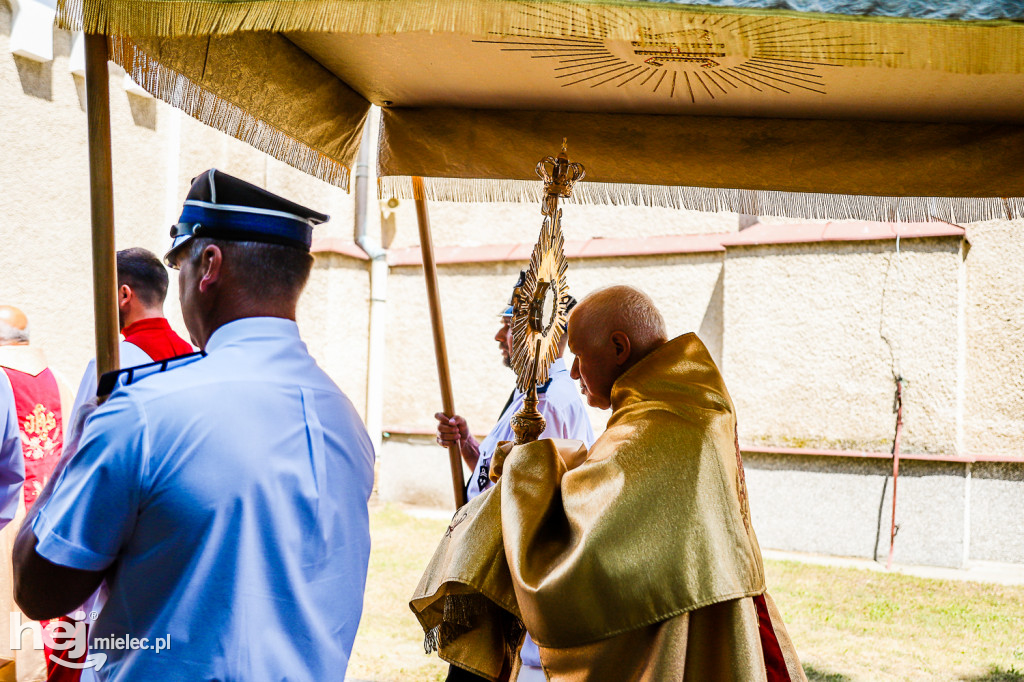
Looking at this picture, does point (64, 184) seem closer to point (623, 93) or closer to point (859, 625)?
point (623, 93)

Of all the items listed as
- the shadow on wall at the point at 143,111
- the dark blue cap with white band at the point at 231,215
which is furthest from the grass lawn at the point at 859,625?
the shadow on wall at the point at 143,111

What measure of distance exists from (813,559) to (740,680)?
7.25 meters

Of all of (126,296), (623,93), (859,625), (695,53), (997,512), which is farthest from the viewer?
(997,512)

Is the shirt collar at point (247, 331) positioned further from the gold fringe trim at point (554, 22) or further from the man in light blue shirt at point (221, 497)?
the gold fringe trim at point (554, 22)

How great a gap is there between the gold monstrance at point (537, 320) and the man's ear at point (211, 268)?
1031mm

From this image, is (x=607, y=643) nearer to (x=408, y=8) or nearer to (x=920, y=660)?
(x=408, y=8)

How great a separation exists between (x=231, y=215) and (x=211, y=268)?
0.39 feet

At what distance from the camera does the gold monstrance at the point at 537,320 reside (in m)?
2.59

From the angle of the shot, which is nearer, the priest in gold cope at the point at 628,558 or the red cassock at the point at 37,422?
the priest in gold cope at the point at 628,558

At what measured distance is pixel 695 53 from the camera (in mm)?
2305

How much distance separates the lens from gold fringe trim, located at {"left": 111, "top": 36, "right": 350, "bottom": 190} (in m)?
2.24

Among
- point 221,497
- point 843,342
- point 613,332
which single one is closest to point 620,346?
point 613,332

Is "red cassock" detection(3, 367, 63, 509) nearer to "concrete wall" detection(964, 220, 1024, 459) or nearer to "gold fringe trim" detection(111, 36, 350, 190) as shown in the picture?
"gold fringe trim" detection(111, 36, 350, 190)

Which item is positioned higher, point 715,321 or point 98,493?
point 715,321
